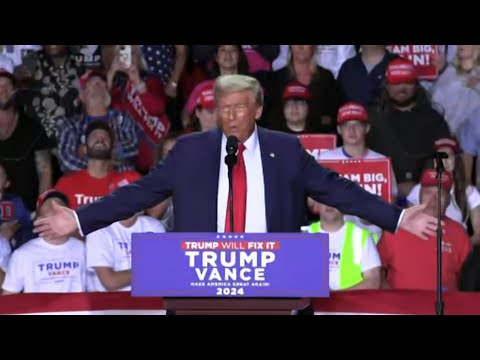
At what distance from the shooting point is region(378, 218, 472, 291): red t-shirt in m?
7.51

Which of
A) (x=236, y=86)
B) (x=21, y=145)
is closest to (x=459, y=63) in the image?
(x=21, y=145)

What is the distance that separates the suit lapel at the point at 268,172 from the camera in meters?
5.27

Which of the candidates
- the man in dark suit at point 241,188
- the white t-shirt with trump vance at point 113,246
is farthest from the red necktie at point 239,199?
the white t-shirt with trump vance at point 113,246

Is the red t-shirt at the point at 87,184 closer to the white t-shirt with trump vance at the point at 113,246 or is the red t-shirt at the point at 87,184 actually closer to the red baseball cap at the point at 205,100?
the white t-shirt with trump vance at the point at 113,246

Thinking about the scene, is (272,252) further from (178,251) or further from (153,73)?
(153,73)

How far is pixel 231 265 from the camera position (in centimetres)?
469

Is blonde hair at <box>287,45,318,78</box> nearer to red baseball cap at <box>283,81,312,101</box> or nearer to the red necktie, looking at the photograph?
red baseball cap at <box>283,81,312,101</box>

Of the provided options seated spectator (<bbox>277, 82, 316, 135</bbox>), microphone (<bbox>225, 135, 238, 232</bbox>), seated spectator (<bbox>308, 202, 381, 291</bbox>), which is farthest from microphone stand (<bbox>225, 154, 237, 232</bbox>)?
seated spectator (<bbox>277, 82, 316, 135</bbox>)

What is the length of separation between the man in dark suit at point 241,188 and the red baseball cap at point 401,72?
243 cm

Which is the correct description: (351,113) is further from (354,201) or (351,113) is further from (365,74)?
(354,201)

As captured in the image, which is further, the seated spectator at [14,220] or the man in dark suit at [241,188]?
the seated spectator at [14,220]

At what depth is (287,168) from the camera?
5.36 m

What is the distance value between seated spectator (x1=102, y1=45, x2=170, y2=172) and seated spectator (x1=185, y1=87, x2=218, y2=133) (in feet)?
0.52
